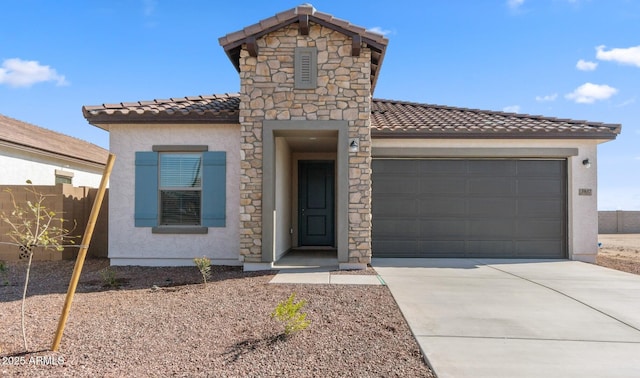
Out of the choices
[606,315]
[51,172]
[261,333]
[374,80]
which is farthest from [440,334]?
[51,172]

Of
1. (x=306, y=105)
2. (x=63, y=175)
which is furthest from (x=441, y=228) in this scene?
(x=63, y=175)

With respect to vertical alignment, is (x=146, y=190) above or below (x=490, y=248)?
above

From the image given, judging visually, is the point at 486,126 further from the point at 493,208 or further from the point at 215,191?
the point at 215,191

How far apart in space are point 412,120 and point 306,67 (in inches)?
144

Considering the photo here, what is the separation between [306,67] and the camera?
813cm

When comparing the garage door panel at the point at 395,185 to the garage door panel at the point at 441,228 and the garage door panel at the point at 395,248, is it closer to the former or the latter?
the garage door panel at the point at 441,228

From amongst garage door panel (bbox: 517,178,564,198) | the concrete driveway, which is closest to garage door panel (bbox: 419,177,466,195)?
garage door panel (bbox: 517,178,564,198)

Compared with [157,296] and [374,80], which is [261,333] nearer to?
[157,296]

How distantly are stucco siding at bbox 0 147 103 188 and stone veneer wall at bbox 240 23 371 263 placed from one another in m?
9.48

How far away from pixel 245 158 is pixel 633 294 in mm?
7313

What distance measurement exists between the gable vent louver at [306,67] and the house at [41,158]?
410 inches

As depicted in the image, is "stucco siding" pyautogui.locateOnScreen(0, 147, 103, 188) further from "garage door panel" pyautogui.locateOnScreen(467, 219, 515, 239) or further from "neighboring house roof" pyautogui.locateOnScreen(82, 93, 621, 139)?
"garage door panel" pyautogui.locateOnScreen(467, 219, 515, 239)

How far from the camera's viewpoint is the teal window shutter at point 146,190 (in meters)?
8.73

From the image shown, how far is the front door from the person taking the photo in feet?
39.2
